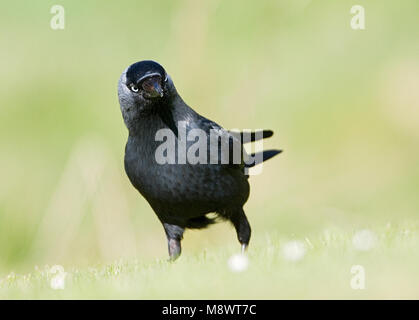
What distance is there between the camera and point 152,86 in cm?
583

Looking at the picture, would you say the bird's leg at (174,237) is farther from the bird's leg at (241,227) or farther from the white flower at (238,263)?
the white flower at (238,263)

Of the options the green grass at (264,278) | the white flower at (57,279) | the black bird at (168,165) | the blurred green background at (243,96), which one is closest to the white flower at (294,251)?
the green grass at (264,278)

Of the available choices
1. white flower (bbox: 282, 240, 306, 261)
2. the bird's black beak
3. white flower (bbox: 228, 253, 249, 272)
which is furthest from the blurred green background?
white flower (bbox: 228, 253, 249, 272)

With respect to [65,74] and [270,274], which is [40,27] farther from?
[270,274]

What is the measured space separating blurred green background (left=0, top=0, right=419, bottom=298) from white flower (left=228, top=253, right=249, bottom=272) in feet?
18.6

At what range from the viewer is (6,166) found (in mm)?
12281

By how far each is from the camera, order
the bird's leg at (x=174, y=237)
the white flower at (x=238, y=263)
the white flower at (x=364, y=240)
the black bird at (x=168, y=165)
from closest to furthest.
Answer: the white flower at (x=238, y=263)
the white flower at (x=364, y=240)
the black bird at (x=168, y=165)
the bird's leg at (x=174, y=237)

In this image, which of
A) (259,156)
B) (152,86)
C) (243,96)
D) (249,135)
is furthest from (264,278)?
(243,96)

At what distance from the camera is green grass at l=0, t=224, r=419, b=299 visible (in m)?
4.16

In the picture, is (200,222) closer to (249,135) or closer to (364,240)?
(249,135)

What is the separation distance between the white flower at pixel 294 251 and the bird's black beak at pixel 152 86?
4.88 ft

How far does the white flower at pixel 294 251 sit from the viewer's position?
4883 millimetres
